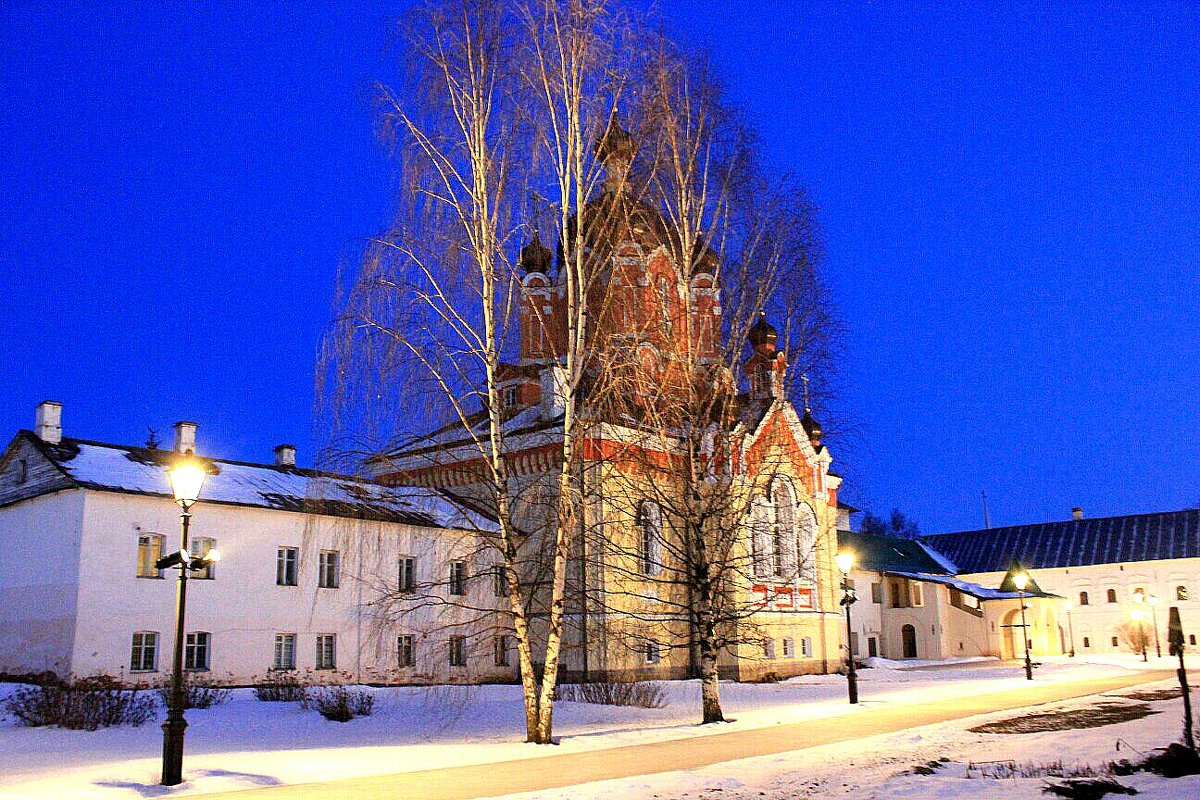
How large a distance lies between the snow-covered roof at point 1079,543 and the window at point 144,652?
63.4 metres

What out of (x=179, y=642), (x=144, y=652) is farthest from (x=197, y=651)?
A: (x=179, y=642)

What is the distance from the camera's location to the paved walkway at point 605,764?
1148 centimetres

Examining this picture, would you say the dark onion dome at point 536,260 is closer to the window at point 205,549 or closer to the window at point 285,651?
the window at point 205,549

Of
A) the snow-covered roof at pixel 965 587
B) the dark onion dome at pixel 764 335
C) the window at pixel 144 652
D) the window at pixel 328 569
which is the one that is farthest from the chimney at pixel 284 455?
the snow-covered roof at pixel 965 587

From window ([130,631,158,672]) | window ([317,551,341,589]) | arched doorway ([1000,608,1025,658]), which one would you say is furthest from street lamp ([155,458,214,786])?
arched doorway ([1000,608,1025,658])

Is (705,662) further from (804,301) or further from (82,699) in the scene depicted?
(82,699)

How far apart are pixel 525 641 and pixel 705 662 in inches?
175

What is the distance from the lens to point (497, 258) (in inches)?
656

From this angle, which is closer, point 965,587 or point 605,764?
point 605,764

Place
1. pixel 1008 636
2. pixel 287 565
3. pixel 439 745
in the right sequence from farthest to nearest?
1. pixel 1008 636
2. pixel 287 565
3. pixel 439 745

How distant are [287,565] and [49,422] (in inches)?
290

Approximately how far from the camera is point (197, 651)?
26266 mm

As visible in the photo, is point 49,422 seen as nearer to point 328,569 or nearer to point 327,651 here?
point 328,569

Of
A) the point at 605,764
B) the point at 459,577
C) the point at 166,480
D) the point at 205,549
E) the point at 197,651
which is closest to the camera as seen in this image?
the point at 605,764
